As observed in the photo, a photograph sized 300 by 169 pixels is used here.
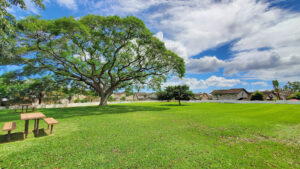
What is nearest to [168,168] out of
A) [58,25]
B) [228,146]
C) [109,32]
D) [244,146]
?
[228,146]

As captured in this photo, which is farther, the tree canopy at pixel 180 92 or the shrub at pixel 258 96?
the shrub at pixel 258 96

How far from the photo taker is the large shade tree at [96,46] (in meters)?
14.0

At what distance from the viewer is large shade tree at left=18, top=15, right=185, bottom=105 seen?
13992 millimetres

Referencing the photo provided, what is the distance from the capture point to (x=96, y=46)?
18.2 m

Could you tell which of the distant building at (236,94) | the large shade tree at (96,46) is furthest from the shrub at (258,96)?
the large shade tree at (96,46)

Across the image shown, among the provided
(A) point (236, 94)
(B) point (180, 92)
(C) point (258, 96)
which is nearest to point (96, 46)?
(B) point (180, 92)

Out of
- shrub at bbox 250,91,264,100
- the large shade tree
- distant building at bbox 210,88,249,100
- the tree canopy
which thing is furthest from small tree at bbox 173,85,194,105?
distant building at bbox 210,88,249,100

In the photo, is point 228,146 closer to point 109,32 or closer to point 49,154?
point 49,154

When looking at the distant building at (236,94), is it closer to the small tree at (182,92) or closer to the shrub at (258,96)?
the shrub at (258,96)

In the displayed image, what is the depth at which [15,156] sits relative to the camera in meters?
3.85

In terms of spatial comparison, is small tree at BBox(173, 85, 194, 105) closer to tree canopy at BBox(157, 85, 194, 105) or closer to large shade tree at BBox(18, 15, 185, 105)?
tree canopy at BBox(157, 85, 194, 105)

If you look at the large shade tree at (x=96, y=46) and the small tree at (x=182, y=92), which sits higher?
the large shade tree at (x=96, y=46)

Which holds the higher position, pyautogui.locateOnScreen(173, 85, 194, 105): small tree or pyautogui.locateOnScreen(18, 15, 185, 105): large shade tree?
pyautogui.locateOnScreen(18, 15, 185, 105): large shade tree

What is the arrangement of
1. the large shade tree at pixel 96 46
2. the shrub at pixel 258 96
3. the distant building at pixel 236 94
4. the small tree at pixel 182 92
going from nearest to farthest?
the large shade tree at pixel 96 46, the small tree at pixel 182 92, the shrub at pixel 258 96, the distant building at pixel 236 94
